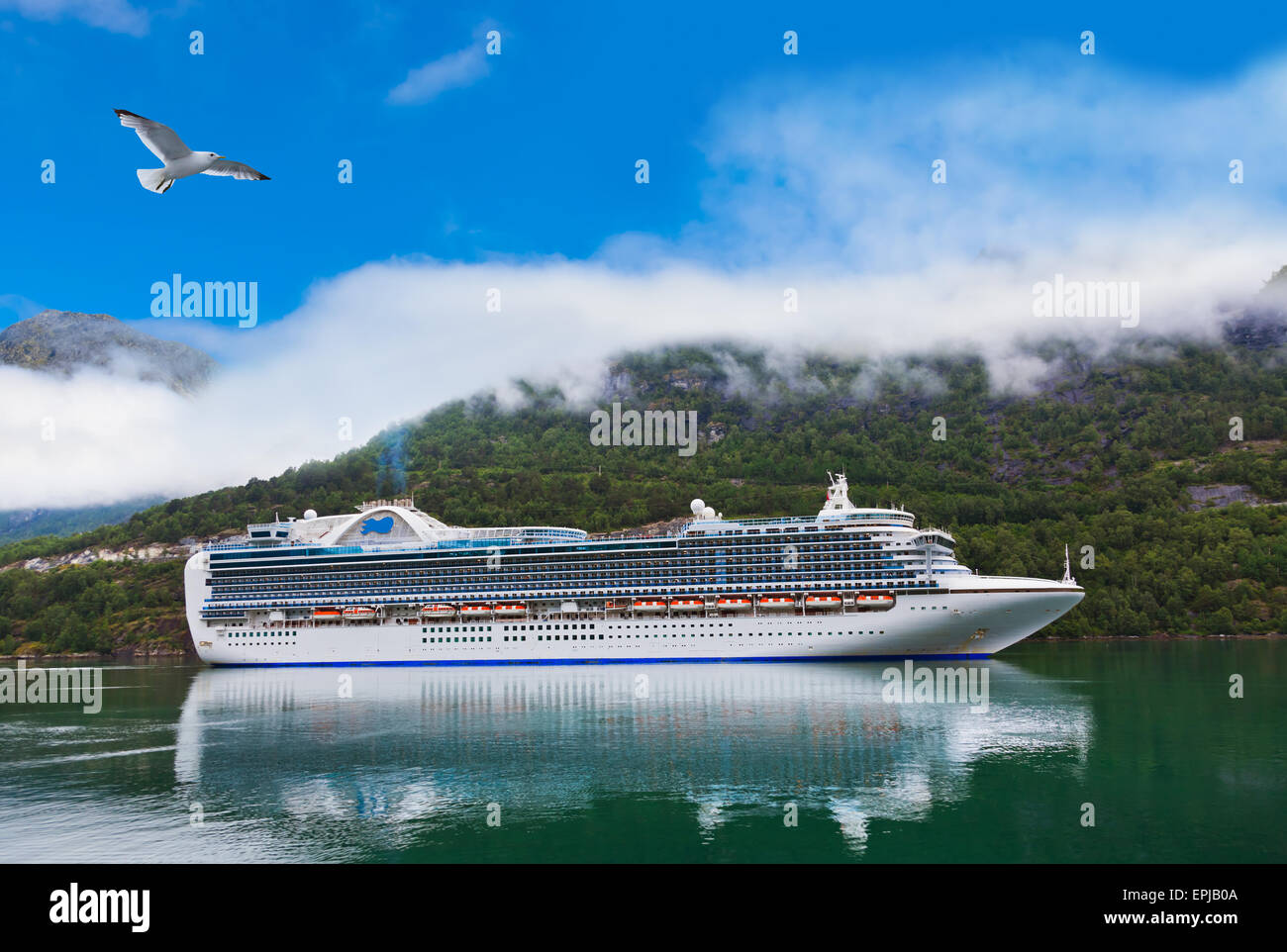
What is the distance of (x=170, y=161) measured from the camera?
21109 mm

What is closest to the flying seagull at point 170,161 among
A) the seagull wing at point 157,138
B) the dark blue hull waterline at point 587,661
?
the seagull wing at point 157,138

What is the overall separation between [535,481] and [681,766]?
122 metres

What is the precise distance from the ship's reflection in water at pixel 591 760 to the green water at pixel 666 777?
127mm

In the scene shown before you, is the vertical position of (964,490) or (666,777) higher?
(964,490)

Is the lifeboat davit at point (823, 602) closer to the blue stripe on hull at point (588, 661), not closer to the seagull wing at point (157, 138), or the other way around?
the blue stripe on hull at point (588, 661)

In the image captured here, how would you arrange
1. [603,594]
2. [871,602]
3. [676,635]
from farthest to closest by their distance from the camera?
[603,594], [676,635], [871,602]

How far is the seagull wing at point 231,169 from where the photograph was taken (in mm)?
21211

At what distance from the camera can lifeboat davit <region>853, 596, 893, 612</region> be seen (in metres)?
65.1

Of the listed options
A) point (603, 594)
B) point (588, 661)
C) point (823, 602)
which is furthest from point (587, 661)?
point (823, 602)

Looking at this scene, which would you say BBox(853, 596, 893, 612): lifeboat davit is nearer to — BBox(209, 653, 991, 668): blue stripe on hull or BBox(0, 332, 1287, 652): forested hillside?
BBox(209, 653, 991, 668): blue stripe on hull

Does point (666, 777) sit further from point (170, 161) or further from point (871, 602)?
point (871, 602)

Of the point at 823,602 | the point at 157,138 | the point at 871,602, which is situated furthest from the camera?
the point at 823,602

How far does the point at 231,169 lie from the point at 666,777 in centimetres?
2044
